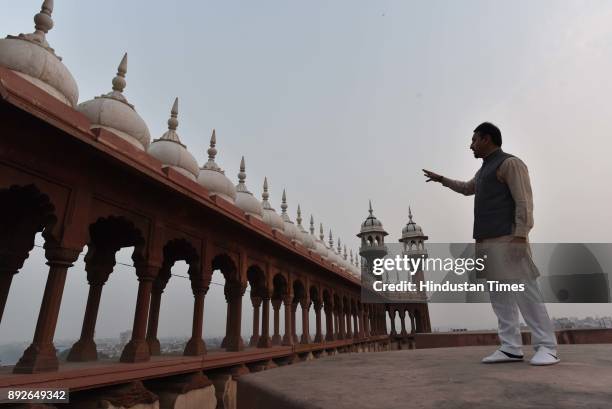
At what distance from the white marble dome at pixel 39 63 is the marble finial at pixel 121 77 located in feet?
3.94

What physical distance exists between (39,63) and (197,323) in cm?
506

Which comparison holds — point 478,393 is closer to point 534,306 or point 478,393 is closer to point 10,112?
point 534,306

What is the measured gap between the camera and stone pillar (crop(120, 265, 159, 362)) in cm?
549

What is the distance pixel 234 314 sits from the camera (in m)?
8.73

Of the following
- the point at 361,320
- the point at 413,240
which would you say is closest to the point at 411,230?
the point at 413,240

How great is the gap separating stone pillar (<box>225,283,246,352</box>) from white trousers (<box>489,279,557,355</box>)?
6247 mm

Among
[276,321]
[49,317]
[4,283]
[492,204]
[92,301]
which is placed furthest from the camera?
[276,321]

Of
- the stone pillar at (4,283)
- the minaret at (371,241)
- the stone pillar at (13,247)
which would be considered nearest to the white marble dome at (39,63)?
the stone pillar at (13,247)

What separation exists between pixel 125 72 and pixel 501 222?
21.6ft

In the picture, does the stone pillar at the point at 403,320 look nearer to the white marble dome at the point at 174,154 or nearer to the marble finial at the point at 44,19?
the white marble dome at the point at 174,154

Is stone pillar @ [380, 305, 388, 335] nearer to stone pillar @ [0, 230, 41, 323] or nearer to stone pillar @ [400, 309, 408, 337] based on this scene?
stone pillar @ [400, 309, 408, 337]

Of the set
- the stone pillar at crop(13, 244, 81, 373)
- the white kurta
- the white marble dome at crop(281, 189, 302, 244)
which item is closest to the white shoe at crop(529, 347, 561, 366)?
the white kurta

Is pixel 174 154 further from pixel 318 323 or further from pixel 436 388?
→ pixel 318 323

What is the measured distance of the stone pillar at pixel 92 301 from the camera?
652 centimetres
